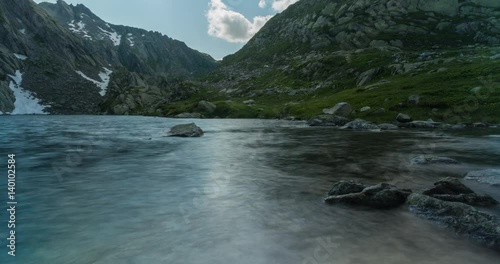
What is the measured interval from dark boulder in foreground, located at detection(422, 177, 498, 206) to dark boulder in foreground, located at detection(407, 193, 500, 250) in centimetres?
173

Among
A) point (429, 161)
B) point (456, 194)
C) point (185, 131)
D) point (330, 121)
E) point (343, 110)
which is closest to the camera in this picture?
point (456, 194)

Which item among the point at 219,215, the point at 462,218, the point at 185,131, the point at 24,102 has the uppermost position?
the point at 462,218

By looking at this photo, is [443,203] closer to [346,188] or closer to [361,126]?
[346,188]

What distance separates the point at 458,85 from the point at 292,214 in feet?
279

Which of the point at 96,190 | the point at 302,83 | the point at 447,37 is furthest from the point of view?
the point at 447,37

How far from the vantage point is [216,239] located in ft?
39.0

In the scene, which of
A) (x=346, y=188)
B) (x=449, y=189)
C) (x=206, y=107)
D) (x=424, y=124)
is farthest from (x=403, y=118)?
(x=206, y=107)

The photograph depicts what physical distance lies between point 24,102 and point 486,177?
214 metres

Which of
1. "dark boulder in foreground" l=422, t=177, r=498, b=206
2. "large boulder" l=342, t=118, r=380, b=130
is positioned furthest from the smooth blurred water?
"large boulder" l=342, t=118, r=380, b=130

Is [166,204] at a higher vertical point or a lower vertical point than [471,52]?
lower

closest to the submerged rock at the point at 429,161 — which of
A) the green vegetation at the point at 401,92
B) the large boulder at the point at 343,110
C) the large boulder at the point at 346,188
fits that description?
the large boulder at the point at 346,188

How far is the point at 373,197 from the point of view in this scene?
15.7 meters

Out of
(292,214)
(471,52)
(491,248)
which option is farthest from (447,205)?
(471,52)

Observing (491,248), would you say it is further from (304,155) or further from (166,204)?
(304,155)
